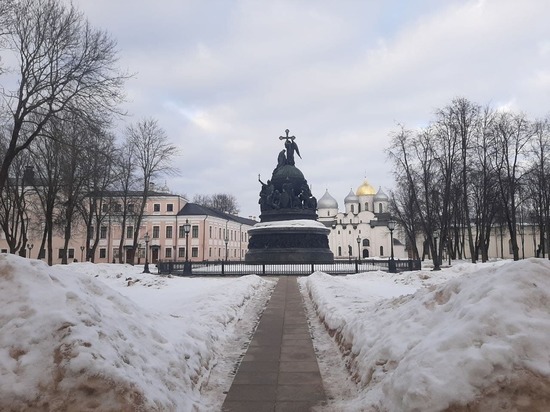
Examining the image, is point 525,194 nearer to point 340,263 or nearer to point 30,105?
point 340,263

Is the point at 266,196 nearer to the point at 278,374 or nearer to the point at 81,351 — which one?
the point at 278,374

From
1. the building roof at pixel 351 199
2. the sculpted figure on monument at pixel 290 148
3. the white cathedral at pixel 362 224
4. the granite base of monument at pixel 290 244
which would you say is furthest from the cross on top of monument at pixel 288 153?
the building roof at pixel 351 199

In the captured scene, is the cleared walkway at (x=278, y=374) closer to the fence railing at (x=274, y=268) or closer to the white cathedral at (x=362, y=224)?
the fence railing at (x=274, y=268)

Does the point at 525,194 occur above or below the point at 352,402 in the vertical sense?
above

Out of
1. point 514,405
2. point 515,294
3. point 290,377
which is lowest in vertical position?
point 290,377

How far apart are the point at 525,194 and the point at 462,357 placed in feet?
135

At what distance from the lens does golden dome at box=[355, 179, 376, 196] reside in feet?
370

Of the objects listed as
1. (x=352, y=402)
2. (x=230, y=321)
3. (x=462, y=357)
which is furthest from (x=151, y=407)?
(x=230, y=321)

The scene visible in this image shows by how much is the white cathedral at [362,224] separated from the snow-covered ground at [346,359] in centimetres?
9098

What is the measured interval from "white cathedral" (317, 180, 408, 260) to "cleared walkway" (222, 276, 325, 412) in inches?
3464

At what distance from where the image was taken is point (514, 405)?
11.5 feet

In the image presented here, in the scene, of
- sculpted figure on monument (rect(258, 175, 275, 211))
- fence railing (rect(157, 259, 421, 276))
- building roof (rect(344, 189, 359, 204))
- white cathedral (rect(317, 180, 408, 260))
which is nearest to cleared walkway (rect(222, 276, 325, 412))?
fence railing (rect(157, 259, 421, 276))

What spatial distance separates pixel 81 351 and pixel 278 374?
2794mm

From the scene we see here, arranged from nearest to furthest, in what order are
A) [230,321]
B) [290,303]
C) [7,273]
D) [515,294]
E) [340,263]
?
1. [515,294]
2. [7,273]
3. [230,321]
4. [290,303]
5. [340,263]
